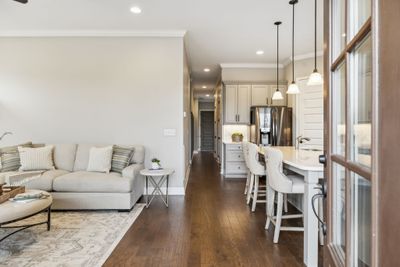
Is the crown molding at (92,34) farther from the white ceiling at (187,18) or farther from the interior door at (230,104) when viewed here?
the interior door at (230,104)

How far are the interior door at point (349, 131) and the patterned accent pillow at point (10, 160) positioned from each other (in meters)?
4.51

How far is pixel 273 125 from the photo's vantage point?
20.7 feet

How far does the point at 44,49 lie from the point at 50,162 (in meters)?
2.11

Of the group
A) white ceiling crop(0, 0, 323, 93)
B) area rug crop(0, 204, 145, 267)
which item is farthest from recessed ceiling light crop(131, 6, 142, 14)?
area rug crop(0, 204, 145, 267)

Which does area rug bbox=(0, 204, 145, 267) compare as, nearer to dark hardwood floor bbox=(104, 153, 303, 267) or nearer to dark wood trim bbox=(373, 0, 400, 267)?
dark hardwood floor bbox=(104, 153, 303, 267)

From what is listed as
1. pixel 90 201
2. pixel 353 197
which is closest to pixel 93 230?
pixel 90 201

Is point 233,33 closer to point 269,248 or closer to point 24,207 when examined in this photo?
point 269,248

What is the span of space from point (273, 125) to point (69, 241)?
488 cm

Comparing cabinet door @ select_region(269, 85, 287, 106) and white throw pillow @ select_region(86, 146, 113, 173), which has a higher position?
cabinet door @ select_region(269, 85, 287, 106)

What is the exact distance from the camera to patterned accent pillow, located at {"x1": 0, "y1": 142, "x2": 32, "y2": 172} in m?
4.06

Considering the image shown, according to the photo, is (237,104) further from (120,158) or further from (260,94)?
(120,158)

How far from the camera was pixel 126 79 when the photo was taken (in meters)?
4.78

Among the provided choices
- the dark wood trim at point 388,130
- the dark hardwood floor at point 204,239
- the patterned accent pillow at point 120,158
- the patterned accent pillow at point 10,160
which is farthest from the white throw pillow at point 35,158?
the dark wood trim at point 388,130

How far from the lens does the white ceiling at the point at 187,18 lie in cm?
371
